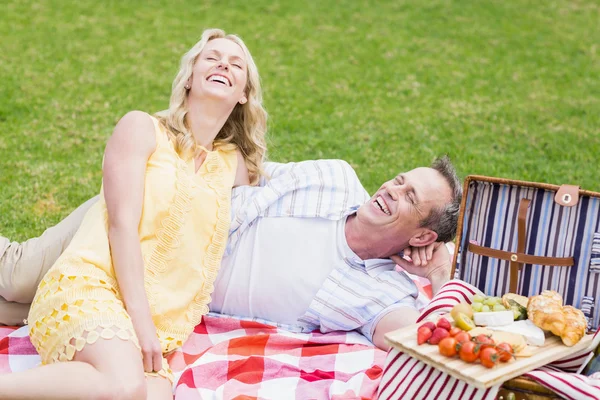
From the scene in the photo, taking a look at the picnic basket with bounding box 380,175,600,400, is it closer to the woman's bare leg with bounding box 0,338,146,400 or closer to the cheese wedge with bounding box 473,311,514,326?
the cheese wedge with bounding box 473,311,514,326

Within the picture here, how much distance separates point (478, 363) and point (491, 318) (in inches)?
12.9

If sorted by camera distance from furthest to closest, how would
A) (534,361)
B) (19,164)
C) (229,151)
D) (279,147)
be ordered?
(279,147) < (19,164) < (229,151) < (534,361)

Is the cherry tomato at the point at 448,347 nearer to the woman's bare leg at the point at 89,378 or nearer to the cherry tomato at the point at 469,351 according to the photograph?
the cherry tomato at the point at 469,351

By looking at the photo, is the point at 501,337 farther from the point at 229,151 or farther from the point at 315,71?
the point at 315,71

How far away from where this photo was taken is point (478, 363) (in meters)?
2.72

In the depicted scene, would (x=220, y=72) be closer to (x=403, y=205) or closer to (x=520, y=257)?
(x=403, y=205)

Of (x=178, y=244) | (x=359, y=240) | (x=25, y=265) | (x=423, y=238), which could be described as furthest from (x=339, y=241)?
(x=25, y=265)

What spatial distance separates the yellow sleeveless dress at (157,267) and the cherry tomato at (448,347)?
4.40 feet

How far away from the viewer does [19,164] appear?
650 centimetres

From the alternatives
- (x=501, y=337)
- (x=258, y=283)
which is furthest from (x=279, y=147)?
(x=501, y=337)

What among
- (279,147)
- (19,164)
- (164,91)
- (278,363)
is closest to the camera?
(278,363)

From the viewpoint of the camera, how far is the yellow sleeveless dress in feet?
10.8

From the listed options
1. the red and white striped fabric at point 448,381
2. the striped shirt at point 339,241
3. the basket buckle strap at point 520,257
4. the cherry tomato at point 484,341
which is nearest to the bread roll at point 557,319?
the red and white striped fabric at point 448,381

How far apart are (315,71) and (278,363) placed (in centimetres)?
639
